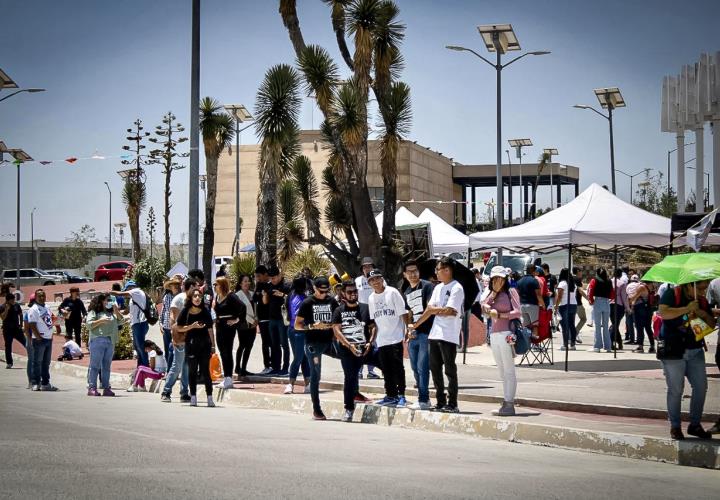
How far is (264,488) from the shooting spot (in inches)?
312

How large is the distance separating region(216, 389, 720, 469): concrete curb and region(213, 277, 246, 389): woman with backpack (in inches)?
70.9

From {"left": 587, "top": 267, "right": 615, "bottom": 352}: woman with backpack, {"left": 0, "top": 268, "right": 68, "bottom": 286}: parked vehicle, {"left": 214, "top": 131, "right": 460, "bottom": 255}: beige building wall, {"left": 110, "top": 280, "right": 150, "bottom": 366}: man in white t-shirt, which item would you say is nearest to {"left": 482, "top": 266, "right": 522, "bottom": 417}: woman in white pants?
{"left": 110, "top": 280, "right": 150, "bottom": 366}: man in white t-shirt

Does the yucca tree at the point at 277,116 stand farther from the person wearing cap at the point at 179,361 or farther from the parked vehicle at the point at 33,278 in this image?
the parked vehicle at the point at 33,278

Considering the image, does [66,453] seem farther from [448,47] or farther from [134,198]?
[134,198]

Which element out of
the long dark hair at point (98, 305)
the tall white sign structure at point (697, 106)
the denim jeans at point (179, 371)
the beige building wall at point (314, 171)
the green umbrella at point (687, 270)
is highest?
the beige building wall at point (314, 171)

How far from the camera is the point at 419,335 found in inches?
542

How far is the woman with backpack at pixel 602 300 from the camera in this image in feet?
77.5

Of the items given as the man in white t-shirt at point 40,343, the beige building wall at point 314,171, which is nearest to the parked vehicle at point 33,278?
the beige building wall at point 314,171

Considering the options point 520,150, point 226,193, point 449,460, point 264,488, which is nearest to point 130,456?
point 264,488

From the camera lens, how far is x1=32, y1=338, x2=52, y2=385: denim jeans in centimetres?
1880

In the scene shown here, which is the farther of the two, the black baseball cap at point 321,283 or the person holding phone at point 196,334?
the person holding phone at point 196,334

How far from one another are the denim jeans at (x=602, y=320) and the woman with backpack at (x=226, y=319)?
966 cm

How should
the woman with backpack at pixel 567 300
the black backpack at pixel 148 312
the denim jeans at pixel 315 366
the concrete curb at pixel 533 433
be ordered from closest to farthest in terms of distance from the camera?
1. the concrete curb at pixel 533 433
2. the denim jeans at pixel 315 366
3. the black backpack at pixel 148 312
4. the woman with backpack at pixel 567 300

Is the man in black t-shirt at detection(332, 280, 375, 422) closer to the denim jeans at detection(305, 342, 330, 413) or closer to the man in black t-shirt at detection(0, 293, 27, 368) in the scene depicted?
the denim jeans at detection(305, 342, 330, 413)
